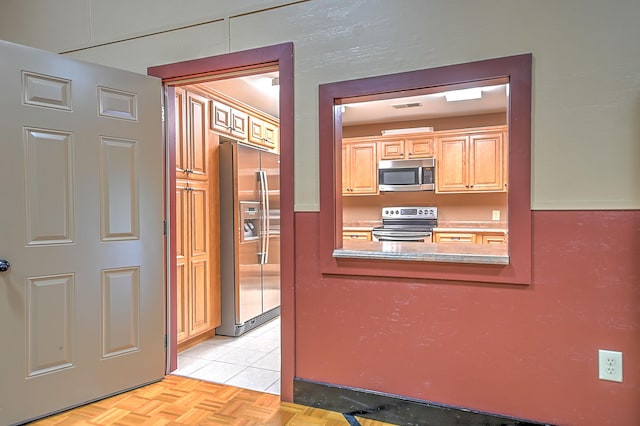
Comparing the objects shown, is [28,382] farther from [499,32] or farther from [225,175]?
[499,32]

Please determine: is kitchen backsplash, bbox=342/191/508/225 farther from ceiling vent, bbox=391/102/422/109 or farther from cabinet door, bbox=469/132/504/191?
ceiling vent, bbox=391/102/422/109

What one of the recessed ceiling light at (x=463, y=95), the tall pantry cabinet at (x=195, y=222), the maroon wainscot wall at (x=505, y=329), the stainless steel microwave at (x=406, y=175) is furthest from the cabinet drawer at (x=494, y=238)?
the tall pantry cabinet at (x=195, y=222)

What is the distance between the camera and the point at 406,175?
17.4ft

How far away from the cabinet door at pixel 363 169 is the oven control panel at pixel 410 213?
1.21 ft

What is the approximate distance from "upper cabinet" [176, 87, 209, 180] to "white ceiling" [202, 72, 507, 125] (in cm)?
34

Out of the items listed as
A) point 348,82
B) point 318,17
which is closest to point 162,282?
point 348,82

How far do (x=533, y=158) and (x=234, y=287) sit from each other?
253 cm

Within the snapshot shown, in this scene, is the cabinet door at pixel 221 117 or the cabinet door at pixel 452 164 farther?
the cabinet door at pixel 452 164

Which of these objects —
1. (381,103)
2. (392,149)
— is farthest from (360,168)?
(381,103)

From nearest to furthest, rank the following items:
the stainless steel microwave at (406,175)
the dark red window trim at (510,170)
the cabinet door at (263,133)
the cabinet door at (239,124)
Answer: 1. the dark red window trim at (510,170)
2. the cabinet door at (239,124)
3. the cabinet door at (263,133)
4. the stainless steel microwave at (406,175)

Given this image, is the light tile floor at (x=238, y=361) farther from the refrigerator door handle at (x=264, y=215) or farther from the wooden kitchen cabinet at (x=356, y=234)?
the wooden kitchen cabinet at (x=356, y=234)

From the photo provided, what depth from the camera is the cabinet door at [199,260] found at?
306 centimetres

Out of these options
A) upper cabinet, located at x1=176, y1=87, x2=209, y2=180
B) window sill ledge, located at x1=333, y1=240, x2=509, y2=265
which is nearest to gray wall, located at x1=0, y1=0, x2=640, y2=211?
window sill ledge, located at x1=333, y1=240, x2=509, y2=265

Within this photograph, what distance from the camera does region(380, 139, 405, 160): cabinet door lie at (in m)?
5.38
